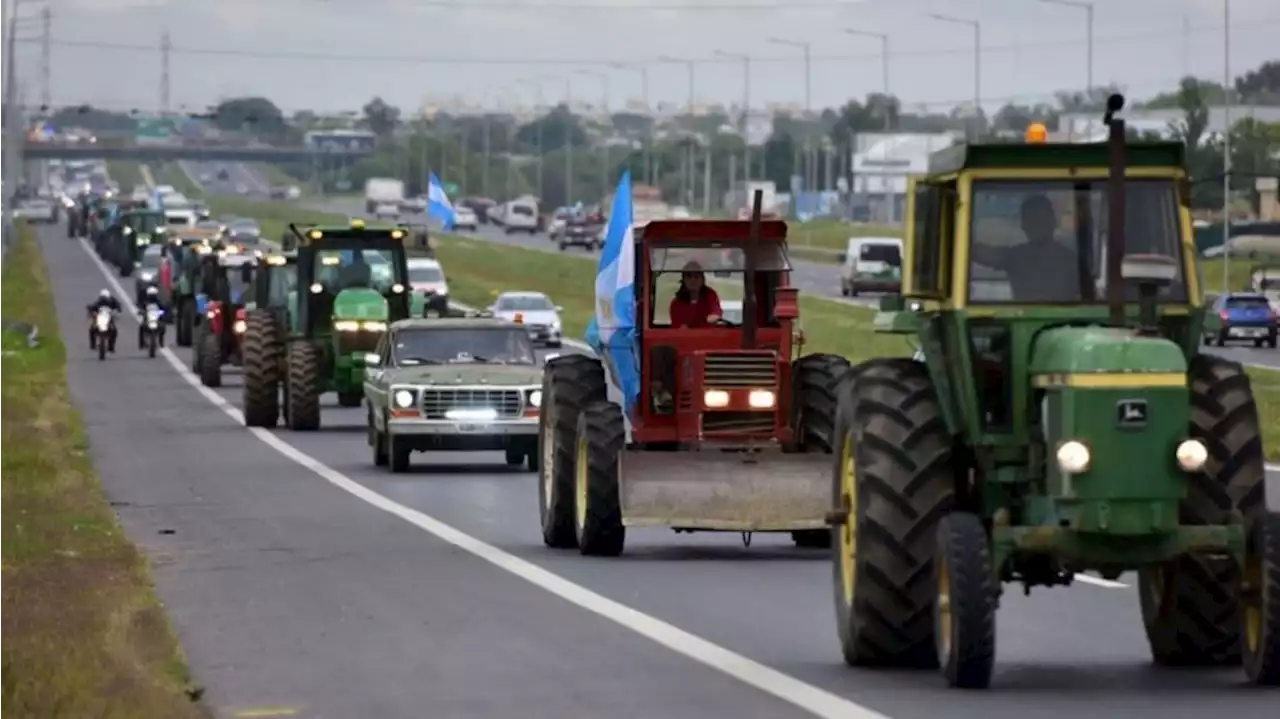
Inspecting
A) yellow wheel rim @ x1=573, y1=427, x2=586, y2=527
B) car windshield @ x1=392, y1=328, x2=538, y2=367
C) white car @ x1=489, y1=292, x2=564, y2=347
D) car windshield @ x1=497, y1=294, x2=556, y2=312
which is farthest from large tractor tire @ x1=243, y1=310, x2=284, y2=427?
car windshield @ x1=497, y1=294, x2=556, y2=312

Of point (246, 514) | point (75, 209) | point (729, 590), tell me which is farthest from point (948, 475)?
point (75, 209)

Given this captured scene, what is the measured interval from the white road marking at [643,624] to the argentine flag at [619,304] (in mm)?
1803

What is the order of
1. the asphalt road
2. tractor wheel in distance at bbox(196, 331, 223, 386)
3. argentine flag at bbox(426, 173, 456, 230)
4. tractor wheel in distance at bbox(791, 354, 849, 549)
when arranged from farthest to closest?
argentine flag at bbox(426, 173, 456, 230) < tractor wheel in distance at bbox(196, 331, 223, 386) < tractor wheel in distance at bbox(791, 354, 849, 549) < the asphalt road

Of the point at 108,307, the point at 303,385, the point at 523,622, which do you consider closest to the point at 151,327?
the point at 108,307

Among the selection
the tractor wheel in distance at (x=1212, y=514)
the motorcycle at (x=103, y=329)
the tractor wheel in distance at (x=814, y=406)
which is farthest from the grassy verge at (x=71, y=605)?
the motorcycle at (x=103, y=329)

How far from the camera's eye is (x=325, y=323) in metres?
45.9

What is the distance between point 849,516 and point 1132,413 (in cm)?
232

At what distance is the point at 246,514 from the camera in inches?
1177

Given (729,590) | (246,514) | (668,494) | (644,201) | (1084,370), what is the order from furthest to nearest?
(644,201) < (246,514) < (668,494) < (729,590) < (1084,370)

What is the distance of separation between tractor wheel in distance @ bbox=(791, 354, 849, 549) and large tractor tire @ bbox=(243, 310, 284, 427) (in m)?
21.3

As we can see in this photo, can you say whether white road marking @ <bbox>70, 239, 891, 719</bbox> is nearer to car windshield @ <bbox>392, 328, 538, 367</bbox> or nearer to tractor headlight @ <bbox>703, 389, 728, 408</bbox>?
tractor headlight @ <bbox>703, 389, 728, 408</bbox>

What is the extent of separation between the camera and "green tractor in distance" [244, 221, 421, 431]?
149 ft

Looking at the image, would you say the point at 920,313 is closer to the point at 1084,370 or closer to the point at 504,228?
the point at 1084,370

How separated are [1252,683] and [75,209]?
6324 inches
